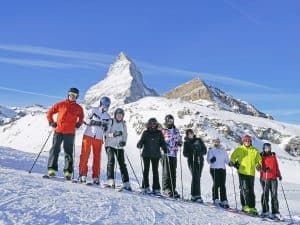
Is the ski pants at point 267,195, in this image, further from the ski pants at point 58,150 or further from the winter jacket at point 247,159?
the ski pants at point 58,150

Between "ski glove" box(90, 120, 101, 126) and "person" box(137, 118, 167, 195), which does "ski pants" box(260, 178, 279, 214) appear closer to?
"person" box(137, 118, 167, 195)

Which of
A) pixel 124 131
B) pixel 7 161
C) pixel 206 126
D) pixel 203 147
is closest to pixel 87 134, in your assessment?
pixel 124 131

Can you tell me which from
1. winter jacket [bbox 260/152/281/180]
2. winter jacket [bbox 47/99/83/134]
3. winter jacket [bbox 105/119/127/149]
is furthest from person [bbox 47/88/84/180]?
winter jacket [bbox 260/152/281/180]

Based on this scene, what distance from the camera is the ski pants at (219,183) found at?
13961 mm

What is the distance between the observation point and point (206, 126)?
50.8 meters

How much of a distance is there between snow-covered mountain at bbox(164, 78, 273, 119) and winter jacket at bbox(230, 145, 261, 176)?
331 ft

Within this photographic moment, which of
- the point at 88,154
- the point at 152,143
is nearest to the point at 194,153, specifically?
the point at 152,143

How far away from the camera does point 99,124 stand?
12086 millimetres

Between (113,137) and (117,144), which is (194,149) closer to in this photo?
(117,144)

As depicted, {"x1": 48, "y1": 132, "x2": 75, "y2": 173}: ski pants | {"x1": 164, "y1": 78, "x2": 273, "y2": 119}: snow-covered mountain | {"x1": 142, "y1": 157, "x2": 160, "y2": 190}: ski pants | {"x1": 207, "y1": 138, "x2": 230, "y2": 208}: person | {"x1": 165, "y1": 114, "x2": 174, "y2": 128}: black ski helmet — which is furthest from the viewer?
{"x1": 164, "y1": 78, "x2": 273, "y2": 119}: snow-covered mountain

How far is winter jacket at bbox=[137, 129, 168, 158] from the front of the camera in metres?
12.7

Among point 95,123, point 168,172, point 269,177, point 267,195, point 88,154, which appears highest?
point 95,123

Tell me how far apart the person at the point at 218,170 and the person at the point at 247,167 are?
56 cm

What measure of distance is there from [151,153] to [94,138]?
1608mm
